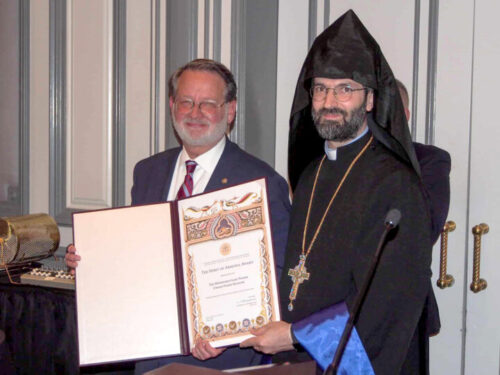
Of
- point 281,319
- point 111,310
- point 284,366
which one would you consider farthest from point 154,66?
point 284,366

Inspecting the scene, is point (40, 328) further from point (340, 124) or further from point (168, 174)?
point (340, 124)

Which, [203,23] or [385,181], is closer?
[385,181]

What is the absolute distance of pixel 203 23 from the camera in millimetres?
3332

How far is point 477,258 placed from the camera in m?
2.93

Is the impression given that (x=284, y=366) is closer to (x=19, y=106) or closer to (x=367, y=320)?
(x=367, y=320)

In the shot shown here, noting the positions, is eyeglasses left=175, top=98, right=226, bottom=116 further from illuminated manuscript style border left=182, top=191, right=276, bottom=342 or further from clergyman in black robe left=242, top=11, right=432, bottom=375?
A: illuminated manuscript style border left=182, top=191, right=276, bottom=342

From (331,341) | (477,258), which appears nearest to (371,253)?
(331,341)

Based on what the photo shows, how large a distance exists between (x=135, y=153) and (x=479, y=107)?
179 cm

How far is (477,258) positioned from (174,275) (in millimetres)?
1408

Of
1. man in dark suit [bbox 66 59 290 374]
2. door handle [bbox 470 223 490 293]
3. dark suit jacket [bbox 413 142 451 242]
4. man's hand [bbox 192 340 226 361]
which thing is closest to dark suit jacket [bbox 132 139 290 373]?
man in dark suit [bbox 66 59 290 374]

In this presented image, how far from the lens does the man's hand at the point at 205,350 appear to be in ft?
7.07

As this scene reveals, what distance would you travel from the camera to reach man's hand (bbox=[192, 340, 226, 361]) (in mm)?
2156

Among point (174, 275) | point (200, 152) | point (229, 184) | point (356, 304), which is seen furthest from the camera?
point (200, 152)

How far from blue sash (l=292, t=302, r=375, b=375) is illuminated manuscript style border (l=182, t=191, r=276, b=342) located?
16 centimetres
